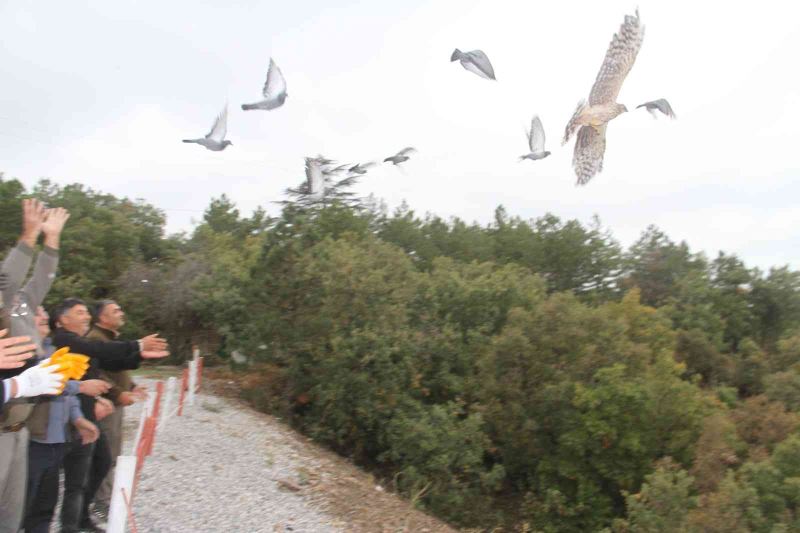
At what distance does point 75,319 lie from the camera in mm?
4910

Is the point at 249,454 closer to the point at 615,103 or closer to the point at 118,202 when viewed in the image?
the point at 615,103

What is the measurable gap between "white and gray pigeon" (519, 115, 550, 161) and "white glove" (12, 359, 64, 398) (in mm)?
3309

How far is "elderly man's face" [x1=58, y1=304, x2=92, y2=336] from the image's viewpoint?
16.1ft

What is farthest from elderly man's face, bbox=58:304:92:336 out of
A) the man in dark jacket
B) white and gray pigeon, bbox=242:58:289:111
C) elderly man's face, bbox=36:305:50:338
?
white and gray pigeon, bbox=242:58:289:111

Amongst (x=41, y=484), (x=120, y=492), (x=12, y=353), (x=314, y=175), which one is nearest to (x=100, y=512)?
(x=120, y=492)

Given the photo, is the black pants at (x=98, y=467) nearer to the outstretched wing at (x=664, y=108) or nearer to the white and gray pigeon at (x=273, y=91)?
the white and gray pigeon at (x=273, y=91)

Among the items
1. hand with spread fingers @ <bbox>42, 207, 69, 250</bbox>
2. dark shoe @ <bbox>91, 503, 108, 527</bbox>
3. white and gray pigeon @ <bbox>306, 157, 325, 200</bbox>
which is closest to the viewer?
hand with spread fingers @ <bbox>42, 207, 69, 250</bbox>

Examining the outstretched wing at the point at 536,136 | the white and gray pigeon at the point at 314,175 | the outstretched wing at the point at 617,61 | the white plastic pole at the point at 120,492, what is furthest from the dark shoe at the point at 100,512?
the outstretched wing at the point at 617,61

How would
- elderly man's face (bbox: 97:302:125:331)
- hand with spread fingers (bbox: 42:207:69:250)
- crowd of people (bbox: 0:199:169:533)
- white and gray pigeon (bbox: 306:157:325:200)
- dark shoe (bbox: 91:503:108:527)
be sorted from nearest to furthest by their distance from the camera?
crowd of people (bbox: 0:199:169:533), hand with spread fingers (bbox: 42:207:69:250), elderly man's face (bbox: 97:302:125:331), dark shoe (bbox: 91:503:108:527), white and gray pigeon (bbox: 306:157:325:200)

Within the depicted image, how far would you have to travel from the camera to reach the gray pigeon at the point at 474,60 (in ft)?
15.9

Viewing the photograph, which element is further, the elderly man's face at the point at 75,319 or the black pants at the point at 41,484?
the elderly man's face at the point at 75,319

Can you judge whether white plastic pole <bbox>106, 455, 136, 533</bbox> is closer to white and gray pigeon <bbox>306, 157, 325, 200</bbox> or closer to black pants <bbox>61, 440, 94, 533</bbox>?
black pants <bbox>61, 440, 94, 533</bbox>

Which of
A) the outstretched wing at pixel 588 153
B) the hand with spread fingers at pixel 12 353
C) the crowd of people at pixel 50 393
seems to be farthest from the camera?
the outstretched wing at pixel 588 153

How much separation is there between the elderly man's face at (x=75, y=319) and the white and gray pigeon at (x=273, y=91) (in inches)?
70.1
